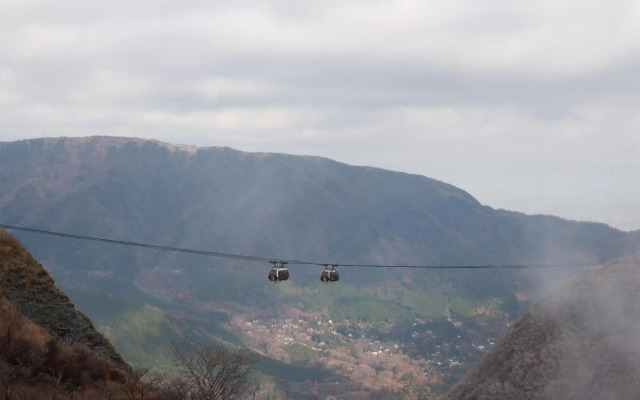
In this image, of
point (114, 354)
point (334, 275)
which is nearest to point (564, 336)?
point (334, 275)

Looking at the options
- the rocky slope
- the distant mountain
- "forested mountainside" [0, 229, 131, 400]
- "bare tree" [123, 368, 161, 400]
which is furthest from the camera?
the distant mountain

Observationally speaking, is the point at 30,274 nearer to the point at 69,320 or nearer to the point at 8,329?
the point at 69,320

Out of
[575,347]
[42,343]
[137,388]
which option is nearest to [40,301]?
[42,343]

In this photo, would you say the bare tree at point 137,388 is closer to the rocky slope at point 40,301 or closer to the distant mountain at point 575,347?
the rocky slope at point 40,301

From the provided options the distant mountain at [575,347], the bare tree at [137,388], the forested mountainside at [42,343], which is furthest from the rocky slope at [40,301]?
the distant mountain at [575,347]

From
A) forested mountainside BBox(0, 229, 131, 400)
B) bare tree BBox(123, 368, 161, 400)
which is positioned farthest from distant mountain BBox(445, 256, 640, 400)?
forested mountainside BBox(0, 229, 131, 400)

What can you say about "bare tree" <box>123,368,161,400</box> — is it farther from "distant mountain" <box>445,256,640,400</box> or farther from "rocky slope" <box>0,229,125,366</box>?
"distant mountain" <box>445,256,640,400</box>
